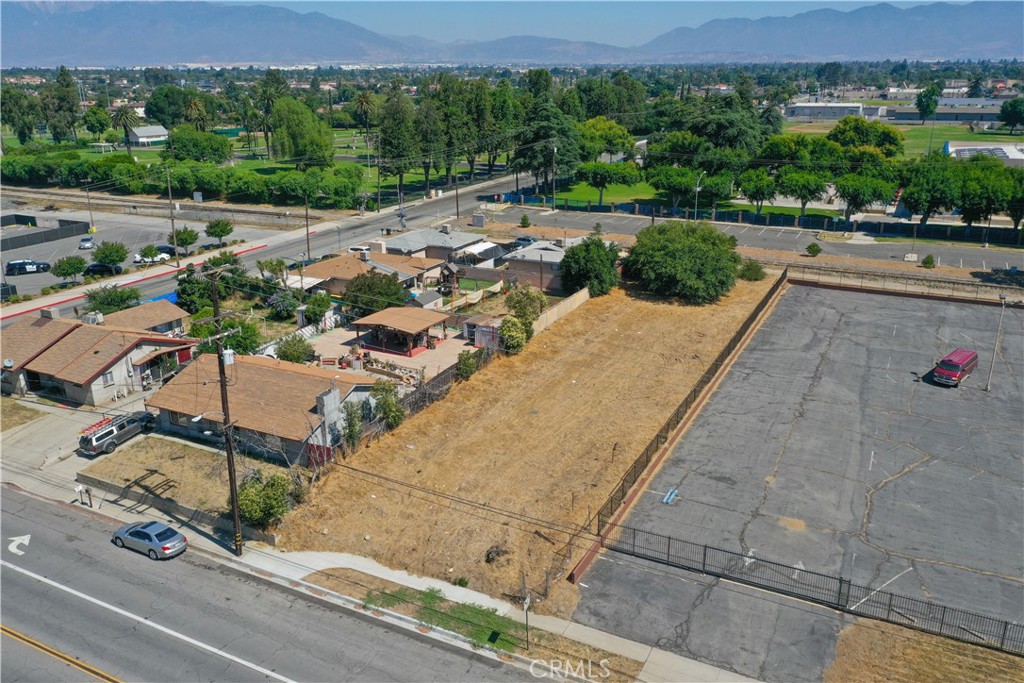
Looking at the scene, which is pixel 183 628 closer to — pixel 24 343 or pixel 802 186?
pixel 24 343

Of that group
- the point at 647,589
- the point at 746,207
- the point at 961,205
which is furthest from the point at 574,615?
the point at 746,207

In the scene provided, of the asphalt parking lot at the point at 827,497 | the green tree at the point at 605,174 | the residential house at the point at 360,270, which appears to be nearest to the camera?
the asphalt parking lot at the point at 827,497

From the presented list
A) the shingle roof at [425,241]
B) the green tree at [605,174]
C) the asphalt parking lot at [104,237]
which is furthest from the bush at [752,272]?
the asphalt parking lot at [104,237]

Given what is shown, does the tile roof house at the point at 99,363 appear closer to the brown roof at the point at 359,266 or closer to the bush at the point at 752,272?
the brown roof at the point at 359,266

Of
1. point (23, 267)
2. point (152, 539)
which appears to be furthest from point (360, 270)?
point (23, 267)

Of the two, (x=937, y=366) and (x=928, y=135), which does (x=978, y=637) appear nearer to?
(x=937, y=366)

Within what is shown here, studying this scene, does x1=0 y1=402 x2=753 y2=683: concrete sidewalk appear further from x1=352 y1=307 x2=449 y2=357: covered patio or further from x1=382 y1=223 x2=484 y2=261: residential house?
x1=382 y1=223 x2=484 y2=261: residential house

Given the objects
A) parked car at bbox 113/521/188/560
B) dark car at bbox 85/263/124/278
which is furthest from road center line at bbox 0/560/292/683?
dark car at bbox 85/263/124/278
